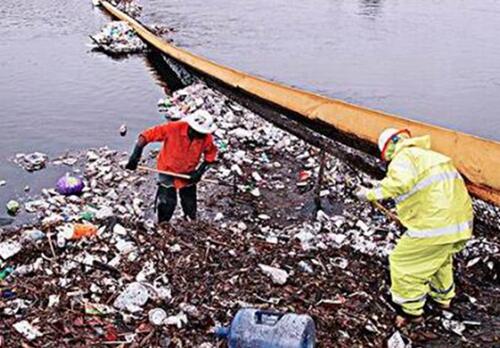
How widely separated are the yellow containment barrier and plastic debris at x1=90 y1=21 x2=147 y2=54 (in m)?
5.47

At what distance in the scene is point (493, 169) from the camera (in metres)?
4.53

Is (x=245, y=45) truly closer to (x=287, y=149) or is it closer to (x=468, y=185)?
(x=287, y=149)

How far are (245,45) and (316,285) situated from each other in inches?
471

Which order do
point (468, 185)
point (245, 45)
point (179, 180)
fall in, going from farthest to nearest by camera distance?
1. point (245, 45)
2. point (179, 180)
3. point (468, 185)

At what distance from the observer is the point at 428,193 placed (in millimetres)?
3891

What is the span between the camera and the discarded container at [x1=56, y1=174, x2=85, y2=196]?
A: 7.09 metres

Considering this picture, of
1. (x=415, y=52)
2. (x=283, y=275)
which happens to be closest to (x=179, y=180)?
(x=283, y=275)

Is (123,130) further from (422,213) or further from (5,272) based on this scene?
(422,213)

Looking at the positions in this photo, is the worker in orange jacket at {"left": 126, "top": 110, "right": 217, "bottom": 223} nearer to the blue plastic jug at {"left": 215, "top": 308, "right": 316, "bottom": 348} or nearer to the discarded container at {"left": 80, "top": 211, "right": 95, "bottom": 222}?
the discarded container at {"left": 80, "top": 211, "right": 95, "bottom": 222}

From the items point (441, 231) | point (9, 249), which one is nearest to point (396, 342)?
point (441, 231)

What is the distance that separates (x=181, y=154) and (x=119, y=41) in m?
10.4

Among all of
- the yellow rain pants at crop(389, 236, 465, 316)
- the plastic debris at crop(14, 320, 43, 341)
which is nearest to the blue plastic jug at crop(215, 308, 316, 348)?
the yellow rain pants at crop(389, 236, 465, 316)

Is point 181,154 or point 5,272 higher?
point 181,154

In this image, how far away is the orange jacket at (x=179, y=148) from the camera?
217 inches
